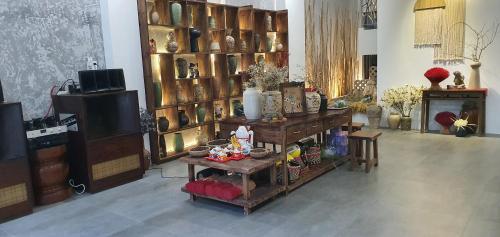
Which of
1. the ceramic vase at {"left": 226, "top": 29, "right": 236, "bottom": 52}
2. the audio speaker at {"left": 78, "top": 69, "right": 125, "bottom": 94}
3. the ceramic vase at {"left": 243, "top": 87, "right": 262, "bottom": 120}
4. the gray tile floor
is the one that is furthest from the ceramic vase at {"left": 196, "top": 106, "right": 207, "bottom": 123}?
the ceramic vase at {"left": 243, "top": 87, "right": 262, "bottom": 120}

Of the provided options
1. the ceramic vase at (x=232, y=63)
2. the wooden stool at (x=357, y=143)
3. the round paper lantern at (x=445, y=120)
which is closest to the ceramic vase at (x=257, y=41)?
the ceramic vase at (x=232, y=63)

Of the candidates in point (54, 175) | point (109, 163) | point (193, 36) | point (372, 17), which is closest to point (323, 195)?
point (109, 163)

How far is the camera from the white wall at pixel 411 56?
646 cm

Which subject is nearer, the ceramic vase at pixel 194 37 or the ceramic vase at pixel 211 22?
the ceramic vase at pixel 194 37

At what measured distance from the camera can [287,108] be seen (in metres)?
4.48

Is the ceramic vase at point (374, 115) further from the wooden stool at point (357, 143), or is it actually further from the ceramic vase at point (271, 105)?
the ceramic vase at point (271, 105)

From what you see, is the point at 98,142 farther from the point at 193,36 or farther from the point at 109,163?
the point at 193,36

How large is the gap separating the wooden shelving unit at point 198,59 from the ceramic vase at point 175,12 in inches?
2.0

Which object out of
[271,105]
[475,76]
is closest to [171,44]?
[271,105]

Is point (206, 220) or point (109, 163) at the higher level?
point (109, 163)

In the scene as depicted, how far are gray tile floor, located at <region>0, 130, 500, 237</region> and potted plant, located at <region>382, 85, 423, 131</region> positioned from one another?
7.56 ft

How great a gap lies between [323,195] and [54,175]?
279 centimetres

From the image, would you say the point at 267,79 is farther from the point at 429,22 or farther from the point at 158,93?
the point at 429,22

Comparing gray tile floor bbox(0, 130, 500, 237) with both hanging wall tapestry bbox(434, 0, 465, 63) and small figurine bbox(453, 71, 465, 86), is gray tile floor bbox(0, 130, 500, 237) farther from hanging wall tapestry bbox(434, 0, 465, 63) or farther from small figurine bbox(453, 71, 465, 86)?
hanging wall tapestry bbox(434, 0, 465, 63)
